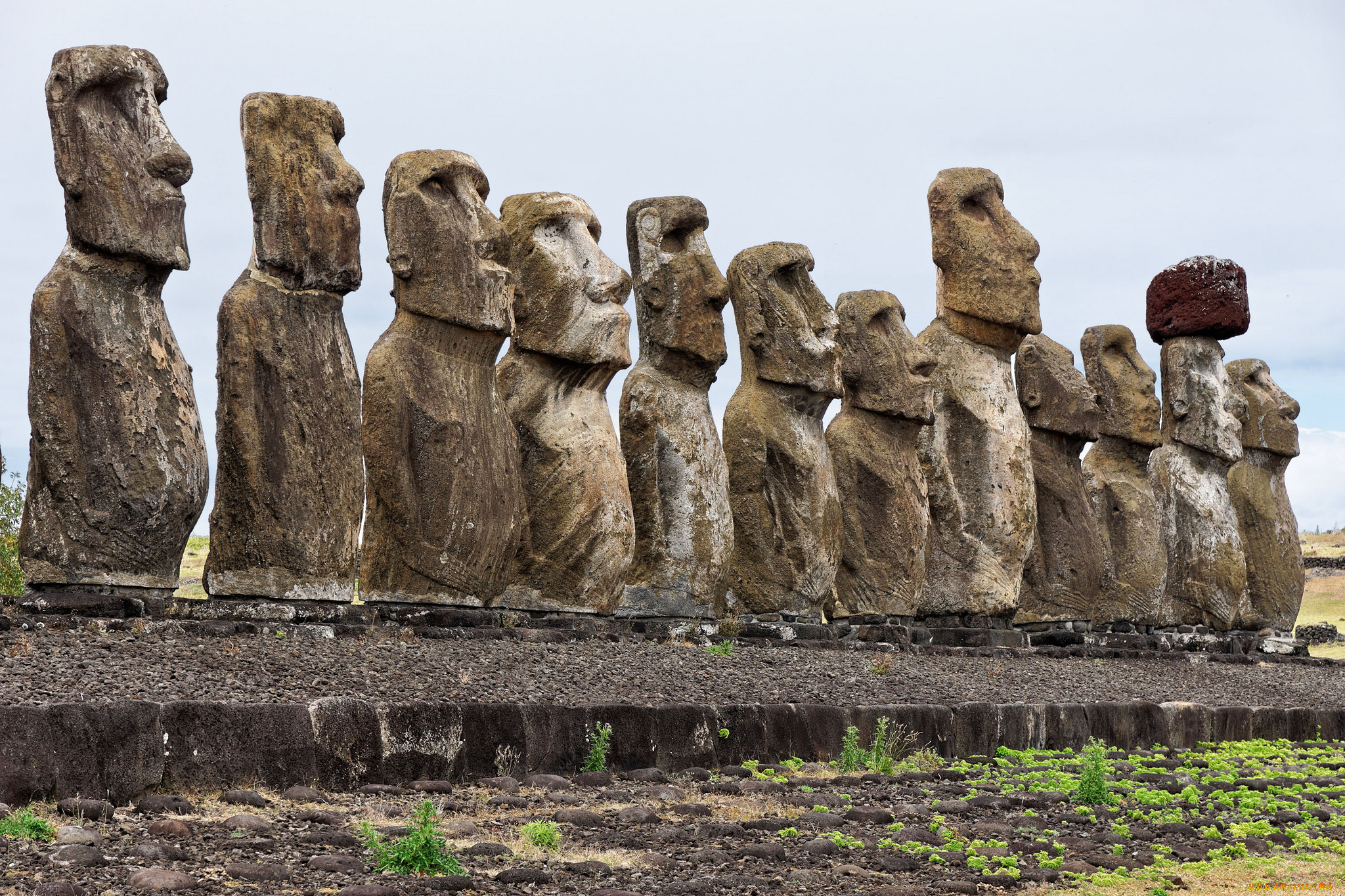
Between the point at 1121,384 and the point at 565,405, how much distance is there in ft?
26.6

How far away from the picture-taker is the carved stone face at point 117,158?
782cm

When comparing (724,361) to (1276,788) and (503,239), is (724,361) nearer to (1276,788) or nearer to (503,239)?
(503,239)

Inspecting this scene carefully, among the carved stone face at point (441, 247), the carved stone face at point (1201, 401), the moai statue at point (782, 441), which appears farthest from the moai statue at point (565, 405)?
the carved stone face at point (1201, 401)

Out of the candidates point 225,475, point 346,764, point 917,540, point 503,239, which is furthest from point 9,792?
point 917,540

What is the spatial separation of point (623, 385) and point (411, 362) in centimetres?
253

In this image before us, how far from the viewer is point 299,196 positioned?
870 centimetres

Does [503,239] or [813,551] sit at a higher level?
[503,239]

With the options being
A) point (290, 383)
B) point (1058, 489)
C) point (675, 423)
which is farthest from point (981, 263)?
point (290, 383)

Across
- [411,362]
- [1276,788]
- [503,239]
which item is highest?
[503,239]

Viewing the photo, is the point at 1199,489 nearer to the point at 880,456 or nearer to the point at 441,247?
the point at 880,456

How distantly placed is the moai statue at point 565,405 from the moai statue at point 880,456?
2720mm

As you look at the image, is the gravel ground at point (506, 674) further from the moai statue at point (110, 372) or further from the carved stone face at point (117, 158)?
the carved stone face at point (117, 158)

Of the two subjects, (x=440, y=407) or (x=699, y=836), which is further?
(x=440, y=407)

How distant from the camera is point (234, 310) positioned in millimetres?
8516
